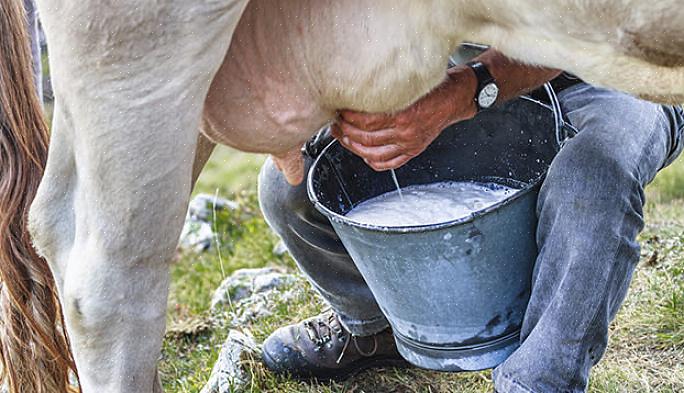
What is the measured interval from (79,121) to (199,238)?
2.84m

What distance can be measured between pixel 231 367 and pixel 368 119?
1069 mm

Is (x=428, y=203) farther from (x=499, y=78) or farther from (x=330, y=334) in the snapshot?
(x=330, y=334)

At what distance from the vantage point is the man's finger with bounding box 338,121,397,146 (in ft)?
6.58

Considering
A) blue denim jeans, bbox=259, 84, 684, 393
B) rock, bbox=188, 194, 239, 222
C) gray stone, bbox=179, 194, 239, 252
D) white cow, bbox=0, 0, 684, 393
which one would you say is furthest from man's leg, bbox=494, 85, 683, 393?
rock, bbox=188, 194, 239, 222

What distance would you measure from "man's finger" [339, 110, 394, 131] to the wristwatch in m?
0.20

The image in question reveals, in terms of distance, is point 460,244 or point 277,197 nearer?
point 460,244

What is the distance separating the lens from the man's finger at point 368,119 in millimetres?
1953

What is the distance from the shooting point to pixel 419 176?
252cm

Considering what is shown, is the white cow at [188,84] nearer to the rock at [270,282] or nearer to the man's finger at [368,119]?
the man's finger at [368,119]

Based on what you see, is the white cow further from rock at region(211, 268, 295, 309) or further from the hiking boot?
rock at region(211, 268, 295, 309)

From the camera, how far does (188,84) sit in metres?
1.63

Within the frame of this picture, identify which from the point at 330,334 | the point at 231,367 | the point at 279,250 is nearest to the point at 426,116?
the point at 330,334

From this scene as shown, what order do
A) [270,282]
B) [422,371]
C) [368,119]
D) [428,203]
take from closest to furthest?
[368,119], [428,203], [422,371], [270,282]

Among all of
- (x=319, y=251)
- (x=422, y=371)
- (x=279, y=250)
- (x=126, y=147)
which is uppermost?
(x=126, y=147)
